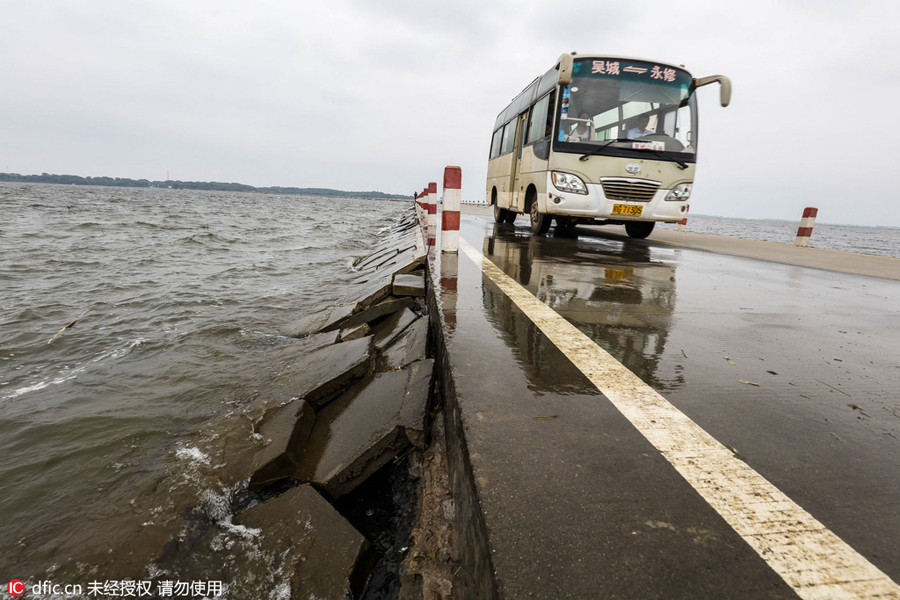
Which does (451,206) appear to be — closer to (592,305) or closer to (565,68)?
(592,305)

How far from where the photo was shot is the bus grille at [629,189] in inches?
283

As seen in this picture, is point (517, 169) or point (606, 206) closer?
point (606, 206)

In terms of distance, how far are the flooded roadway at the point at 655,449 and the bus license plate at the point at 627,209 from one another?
393 cm

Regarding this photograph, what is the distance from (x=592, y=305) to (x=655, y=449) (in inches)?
82.1

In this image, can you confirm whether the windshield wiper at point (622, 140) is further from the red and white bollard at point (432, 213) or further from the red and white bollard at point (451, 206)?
the red and white bollard at point (432, 213)

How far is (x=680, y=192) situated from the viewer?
24.2 ft

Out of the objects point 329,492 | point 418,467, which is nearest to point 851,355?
point 418,467

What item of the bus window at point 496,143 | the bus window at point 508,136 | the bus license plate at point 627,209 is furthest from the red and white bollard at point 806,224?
the bus window at point 496,143

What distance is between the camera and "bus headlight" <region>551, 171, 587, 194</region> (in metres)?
7.24

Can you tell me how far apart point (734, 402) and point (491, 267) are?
3.38 metres

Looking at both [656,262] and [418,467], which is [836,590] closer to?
[418,467]

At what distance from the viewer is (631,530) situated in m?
1.12

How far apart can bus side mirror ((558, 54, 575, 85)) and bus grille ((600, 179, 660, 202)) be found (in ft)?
5.73

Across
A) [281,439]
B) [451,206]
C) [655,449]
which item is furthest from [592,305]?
[451,206]
